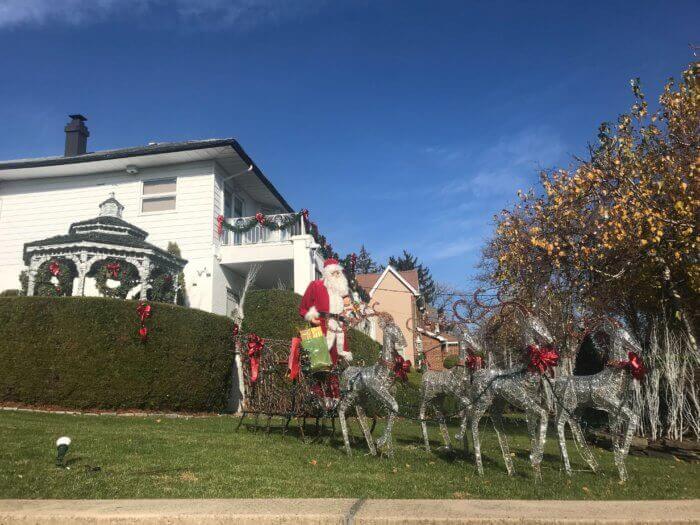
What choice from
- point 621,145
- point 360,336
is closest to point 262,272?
point 360,336

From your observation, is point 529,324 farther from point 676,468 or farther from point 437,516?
point 676,468

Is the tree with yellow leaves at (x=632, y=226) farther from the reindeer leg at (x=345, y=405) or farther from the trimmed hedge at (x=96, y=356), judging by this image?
the trimmed hedge at (x=96, y=356)

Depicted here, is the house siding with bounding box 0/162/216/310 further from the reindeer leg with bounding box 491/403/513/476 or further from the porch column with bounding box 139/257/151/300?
the reindeer leg with bounding box 491/403/513/476

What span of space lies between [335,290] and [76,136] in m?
19.0

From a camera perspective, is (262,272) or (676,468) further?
(262,272)

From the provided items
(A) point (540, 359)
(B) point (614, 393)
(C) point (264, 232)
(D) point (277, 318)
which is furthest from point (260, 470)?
(C) point (264, 232)

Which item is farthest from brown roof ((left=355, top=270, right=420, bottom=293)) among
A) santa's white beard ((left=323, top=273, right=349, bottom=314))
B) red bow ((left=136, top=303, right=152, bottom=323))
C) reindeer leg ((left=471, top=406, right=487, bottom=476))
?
reindeer leg ((left=471, top=406, right=487, bottom=476))

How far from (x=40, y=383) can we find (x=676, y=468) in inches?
473

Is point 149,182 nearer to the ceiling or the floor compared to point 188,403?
nearer to the ceiling

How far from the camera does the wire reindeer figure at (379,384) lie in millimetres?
7371

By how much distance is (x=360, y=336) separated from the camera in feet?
58.9

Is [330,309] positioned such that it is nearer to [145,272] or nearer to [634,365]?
[634,365]

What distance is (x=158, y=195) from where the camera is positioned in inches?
812

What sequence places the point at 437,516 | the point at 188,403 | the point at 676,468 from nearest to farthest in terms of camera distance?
the point at 437,516
the point at 676,468
the point at 188,403
